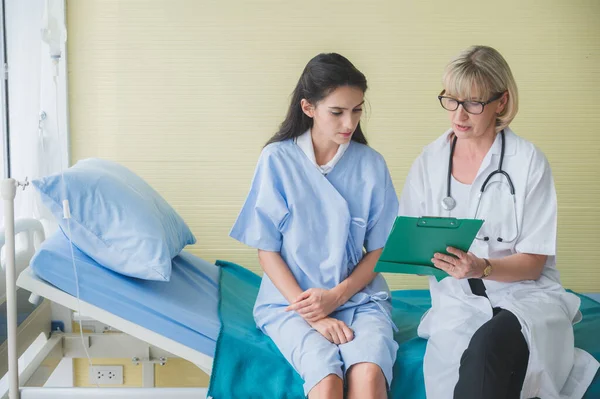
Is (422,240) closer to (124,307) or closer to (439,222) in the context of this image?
(439,222)

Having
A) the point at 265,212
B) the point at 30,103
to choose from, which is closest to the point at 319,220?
the point at 265,212

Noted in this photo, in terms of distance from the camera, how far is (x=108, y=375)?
3088 millimetres

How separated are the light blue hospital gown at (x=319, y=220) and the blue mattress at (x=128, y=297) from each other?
198 millimetres

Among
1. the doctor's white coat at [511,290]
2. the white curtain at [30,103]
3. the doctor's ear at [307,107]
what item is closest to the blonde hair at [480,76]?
the doctor's white coat at [511,290]

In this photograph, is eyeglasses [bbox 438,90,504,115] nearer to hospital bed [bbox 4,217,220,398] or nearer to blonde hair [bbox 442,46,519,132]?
blonde hair [bbox 442,46,519,132]

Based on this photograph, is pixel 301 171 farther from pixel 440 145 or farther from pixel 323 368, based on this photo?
pixel 323 368

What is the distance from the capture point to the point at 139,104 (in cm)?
302

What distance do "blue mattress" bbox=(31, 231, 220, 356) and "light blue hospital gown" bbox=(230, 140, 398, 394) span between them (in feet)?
0.65

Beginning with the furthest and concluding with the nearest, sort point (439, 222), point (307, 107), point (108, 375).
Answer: point (108, 375) < point (307, 107) < point (439, 222)

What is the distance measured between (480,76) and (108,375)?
211 cm

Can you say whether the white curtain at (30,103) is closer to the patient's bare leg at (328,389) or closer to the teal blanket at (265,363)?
the teal blanket at (265,363)

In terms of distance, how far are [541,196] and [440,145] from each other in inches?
13.0

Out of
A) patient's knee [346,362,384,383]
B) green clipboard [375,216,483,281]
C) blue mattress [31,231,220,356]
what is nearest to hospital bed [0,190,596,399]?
blue mattress [31,231,220,356]

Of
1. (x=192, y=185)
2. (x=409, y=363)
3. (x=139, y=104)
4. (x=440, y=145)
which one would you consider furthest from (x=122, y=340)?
(x=440, y=145)
